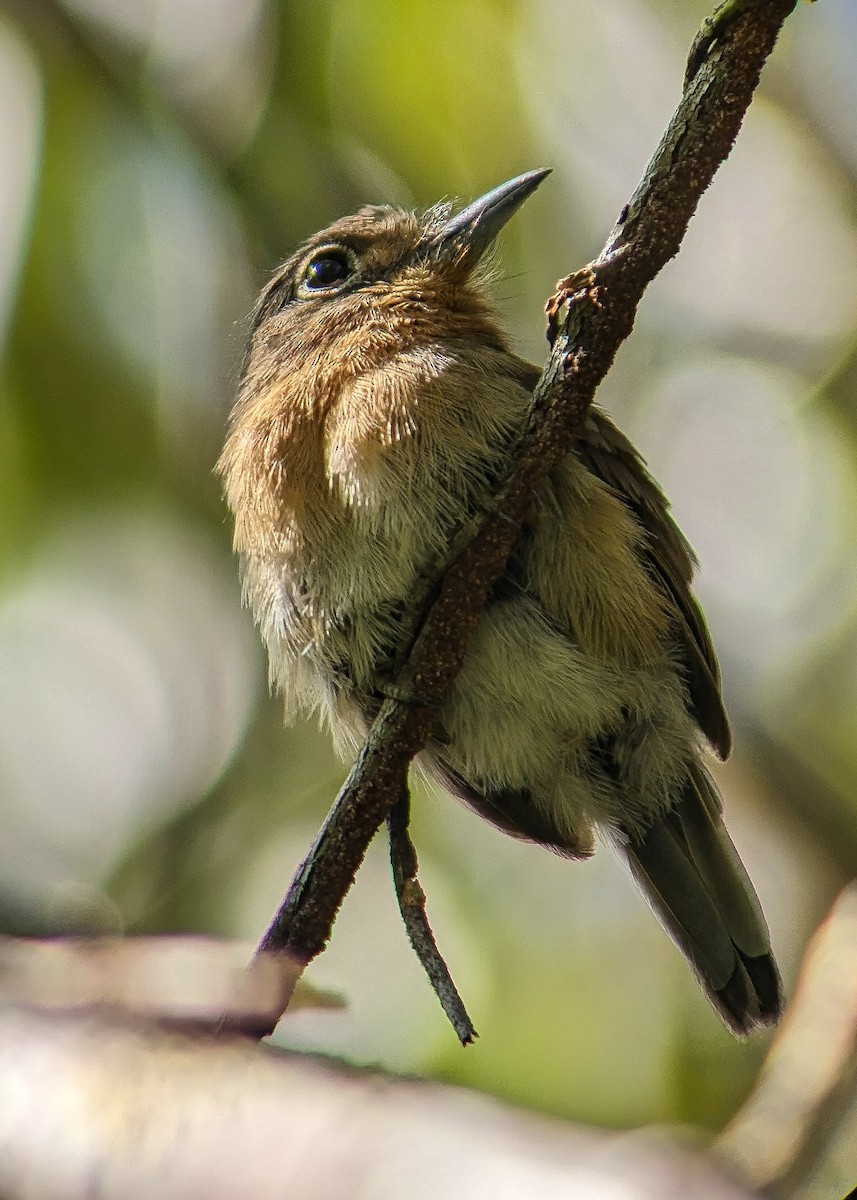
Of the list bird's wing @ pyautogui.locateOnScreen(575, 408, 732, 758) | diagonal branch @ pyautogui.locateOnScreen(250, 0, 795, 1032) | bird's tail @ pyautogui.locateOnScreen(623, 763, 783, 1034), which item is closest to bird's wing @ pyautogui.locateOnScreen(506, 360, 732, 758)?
bird's wing @ pyautogui.locateOnScreen(575, 408, 732, 758)

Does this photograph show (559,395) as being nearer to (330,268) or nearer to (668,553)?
(668,553)

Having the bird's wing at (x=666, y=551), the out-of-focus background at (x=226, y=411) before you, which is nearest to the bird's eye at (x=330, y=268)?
the out-of-focus background at (x=226, y=411)

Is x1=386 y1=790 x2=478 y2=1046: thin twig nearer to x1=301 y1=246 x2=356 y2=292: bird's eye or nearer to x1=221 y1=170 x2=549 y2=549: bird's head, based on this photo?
x1=221 y1=170 x2=549 y2=549: bird's head

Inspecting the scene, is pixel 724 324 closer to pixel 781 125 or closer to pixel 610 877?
pixel 781 125

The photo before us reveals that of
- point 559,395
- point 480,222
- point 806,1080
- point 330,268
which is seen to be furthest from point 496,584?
point 806,1080

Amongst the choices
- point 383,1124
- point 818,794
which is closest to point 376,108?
point 818,794

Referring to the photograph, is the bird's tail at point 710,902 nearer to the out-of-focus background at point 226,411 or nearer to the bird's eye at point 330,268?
the out-of-focus background at point 226,411

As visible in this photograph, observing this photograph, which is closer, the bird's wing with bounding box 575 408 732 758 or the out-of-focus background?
the out-of-focus background
